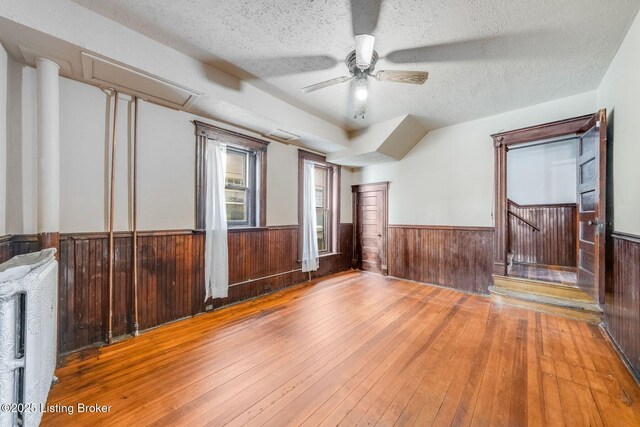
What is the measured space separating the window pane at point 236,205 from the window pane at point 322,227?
180 centimetres

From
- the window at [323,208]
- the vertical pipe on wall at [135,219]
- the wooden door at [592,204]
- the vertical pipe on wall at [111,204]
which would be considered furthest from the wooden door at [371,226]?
the vertical pipe on wall at [111,204]

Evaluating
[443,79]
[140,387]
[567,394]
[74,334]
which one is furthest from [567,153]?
[74,334]

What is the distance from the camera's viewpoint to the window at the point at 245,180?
3.73 metres

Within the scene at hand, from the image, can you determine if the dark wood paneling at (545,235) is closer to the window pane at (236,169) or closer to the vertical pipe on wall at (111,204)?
the window pane at (236,169)

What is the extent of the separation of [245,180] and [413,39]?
9.37 ft

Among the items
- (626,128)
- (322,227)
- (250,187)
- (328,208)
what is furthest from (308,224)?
(626,128)

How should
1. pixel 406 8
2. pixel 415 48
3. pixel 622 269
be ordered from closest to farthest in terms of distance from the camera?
pixel 406 8, pixel 622 269, pixel 415 48

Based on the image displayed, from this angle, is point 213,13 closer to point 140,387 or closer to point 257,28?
point 257,28

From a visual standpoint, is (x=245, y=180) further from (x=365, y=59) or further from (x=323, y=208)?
(x=365, y=59)

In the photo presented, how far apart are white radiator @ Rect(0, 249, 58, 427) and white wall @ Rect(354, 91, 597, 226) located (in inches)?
191

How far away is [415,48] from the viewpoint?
245cm

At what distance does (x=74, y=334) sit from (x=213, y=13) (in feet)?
10.4

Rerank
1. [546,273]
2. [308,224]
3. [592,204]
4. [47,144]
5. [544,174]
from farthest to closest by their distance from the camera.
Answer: [544,174]
[308,224]
[546,273]
[592,204]
[47,144]

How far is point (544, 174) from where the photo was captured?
489 centimetres
